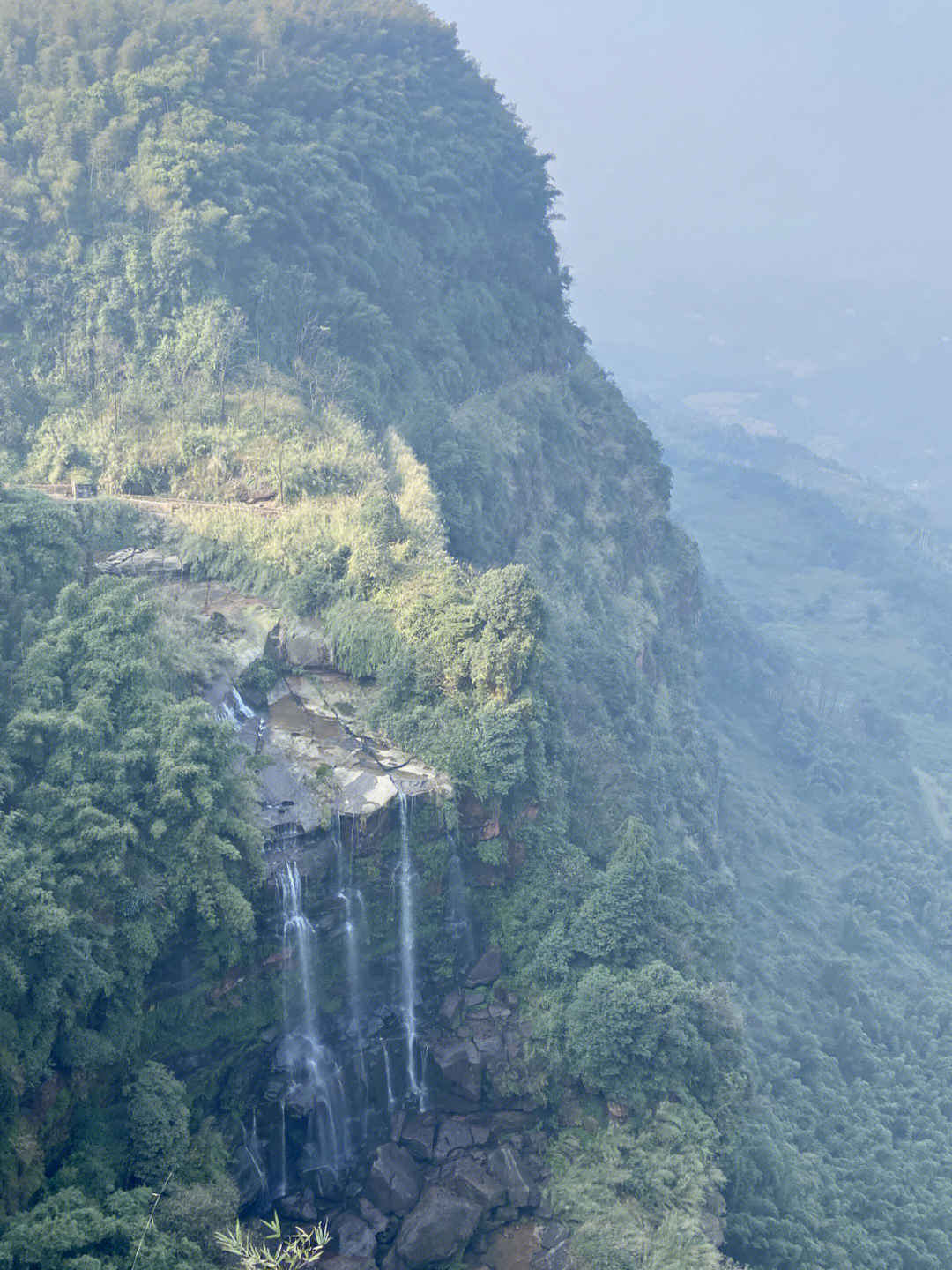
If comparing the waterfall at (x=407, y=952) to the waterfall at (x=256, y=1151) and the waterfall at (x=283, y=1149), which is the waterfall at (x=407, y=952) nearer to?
the waterfall at (x=283, y=1149)

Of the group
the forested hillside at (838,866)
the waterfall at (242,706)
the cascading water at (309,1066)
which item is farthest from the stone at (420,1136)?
the waterfall at (242,706)

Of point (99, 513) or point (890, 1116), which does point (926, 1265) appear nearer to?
point (890, 1116)

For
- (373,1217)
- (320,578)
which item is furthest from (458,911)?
(320,578)

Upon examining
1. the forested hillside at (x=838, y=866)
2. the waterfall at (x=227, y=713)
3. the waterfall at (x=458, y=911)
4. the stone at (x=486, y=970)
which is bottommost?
the forested hillside at (x=838, y=866)

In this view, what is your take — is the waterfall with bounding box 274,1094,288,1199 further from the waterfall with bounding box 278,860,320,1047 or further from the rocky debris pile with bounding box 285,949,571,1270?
the waterfall with bounding box 278,860,320,1047

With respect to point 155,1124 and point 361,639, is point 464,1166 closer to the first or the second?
point 155,1124

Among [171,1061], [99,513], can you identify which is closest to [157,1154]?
[171,1061]
